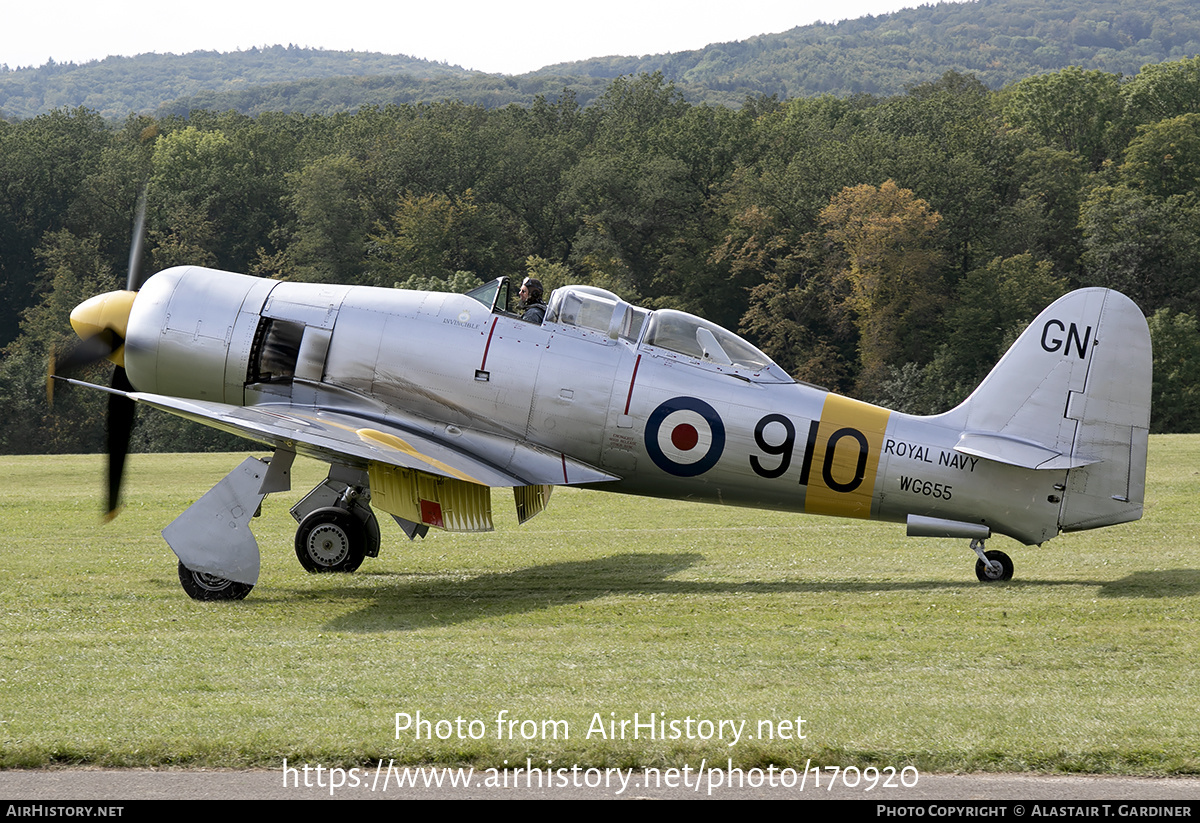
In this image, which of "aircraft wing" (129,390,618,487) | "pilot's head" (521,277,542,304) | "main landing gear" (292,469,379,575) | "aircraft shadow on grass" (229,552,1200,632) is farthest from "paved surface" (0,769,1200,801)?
"pilot's head" (521,277,542,304)

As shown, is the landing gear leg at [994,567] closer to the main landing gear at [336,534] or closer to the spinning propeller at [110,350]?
the main landing gear at [336,534]

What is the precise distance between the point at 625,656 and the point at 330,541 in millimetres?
5015

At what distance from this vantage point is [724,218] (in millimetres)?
76562

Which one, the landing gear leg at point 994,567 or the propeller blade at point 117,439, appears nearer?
the landing gear leg at point 994,567

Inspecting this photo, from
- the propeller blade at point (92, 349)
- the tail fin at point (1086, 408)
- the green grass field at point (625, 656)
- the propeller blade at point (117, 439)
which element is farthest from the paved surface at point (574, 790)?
the propeller blade at point (92, 349)

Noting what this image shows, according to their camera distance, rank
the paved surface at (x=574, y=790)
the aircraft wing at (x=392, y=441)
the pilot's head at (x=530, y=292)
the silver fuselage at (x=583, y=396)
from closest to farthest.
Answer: the paved surface at (x=574, y=790) < the aircraft wing at (x=392, y=441) < the silver fuselage at (x=583, y=396) < the pilot's head at (x=530, y=292)

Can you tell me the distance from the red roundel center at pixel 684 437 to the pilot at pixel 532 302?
1896 mm

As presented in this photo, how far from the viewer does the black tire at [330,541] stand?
483 inches

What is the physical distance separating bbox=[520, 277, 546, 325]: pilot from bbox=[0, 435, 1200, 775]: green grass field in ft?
9.41

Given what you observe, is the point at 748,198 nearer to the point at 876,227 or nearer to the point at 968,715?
the point at 876,227

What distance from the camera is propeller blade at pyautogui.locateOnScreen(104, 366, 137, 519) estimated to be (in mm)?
12156

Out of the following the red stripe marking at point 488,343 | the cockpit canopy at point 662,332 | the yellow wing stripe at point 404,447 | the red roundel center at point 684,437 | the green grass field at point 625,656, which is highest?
the cockpit canopy at point 662,332

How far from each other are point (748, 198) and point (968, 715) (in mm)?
70682

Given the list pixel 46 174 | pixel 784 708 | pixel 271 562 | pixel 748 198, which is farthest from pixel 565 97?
pixel 784 708
